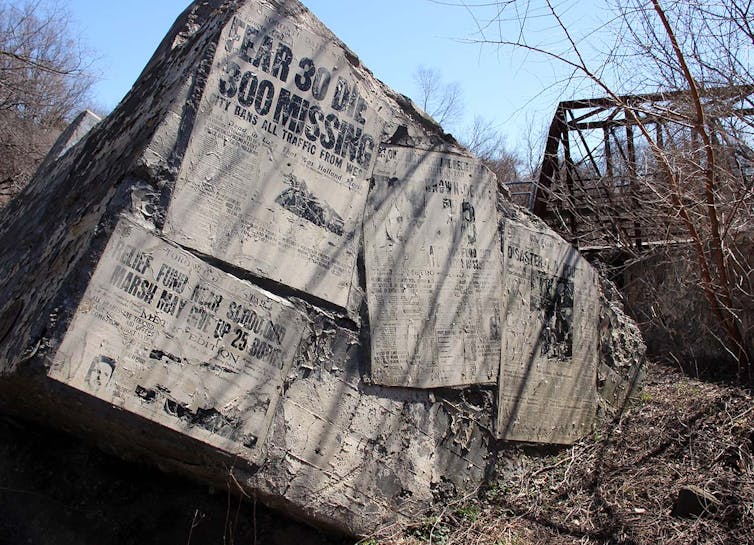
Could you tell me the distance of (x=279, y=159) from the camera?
10.1ft

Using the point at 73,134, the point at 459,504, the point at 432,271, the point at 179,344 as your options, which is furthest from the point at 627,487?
the point at 73,134

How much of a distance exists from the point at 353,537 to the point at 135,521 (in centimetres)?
102

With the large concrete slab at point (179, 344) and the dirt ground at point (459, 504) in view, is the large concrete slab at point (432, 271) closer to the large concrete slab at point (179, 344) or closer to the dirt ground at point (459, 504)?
the large concrete slab at point (179, 344)

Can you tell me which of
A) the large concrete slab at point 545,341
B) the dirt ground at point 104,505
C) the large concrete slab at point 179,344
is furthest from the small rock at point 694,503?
the large concrete slab at point 179,344

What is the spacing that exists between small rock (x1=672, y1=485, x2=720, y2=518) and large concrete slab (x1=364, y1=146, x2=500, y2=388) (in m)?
1.05

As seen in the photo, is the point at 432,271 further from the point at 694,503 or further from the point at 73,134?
the point at 73,134

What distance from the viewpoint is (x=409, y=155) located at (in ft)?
11.8

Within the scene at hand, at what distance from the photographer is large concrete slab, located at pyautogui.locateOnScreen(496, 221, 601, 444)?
3773mm

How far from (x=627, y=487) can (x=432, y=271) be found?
1.46 m

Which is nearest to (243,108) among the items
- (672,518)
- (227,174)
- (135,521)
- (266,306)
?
(227,174)

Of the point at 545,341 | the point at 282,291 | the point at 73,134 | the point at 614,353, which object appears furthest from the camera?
the point at 73,134

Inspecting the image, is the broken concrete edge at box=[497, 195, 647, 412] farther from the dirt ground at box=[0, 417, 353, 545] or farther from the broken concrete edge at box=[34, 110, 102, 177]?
the broken concrete edge at box=[34, 110, 102, 177]

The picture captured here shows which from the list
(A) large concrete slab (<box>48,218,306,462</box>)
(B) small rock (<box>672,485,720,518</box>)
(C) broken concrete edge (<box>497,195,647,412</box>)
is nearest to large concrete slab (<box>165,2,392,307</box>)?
(A) large concrete slab (<box>48,218,306,462</box>)

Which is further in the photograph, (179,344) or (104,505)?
(104,505)
